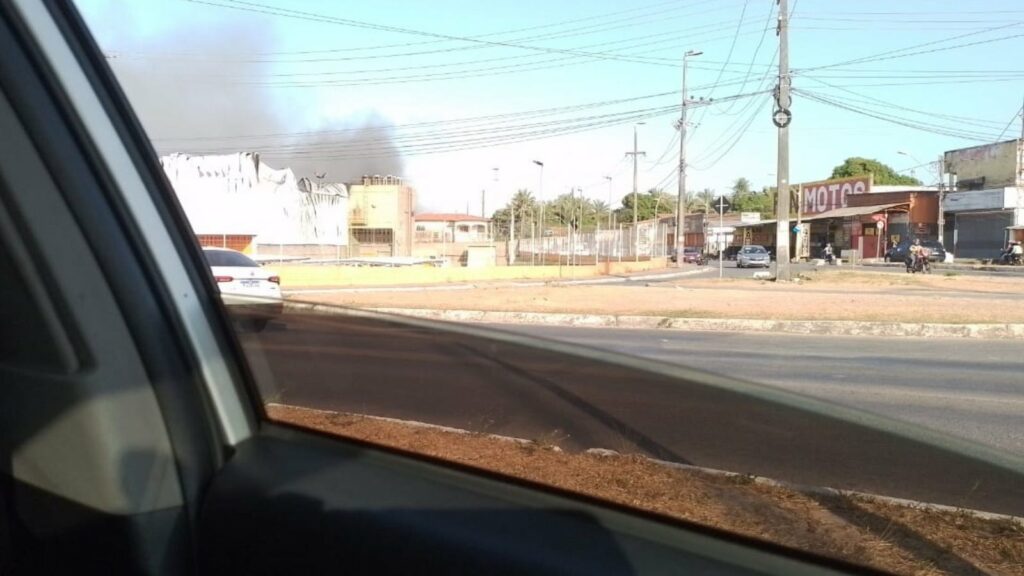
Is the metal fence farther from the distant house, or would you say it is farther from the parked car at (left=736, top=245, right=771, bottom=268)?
the distant house

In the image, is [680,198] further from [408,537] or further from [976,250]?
[408,537]

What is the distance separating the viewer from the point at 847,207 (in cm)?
7731

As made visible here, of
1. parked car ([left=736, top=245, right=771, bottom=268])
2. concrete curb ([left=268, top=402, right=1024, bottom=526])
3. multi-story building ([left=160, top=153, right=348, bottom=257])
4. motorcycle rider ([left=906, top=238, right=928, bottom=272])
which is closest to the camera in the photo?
concrete curb ([left=268, top=402, right=1024, bottom=526])

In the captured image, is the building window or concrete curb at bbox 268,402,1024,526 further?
the building window

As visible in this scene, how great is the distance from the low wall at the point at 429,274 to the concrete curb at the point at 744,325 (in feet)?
12.2

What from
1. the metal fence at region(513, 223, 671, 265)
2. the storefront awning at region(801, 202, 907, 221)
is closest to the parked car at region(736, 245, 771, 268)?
the metal fence at region(513, 223, 671, 265)

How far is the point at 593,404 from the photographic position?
312 cm

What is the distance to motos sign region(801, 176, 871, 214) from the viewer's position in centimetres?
7744

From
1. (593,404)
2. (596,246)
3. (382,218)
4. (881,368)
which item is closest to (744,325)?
(881,368)

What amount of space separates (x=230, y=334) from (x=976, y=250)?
6729 cm

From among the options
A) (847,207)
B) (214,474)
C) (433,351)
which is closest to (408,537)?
(214,474)

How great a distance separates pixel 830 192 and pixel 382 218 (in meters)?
60.8

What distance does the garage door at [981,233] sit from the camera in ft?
190

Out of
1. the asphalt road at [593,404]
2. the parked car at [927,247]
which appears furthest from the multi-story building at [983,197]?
the asphalt road at [593,404]
